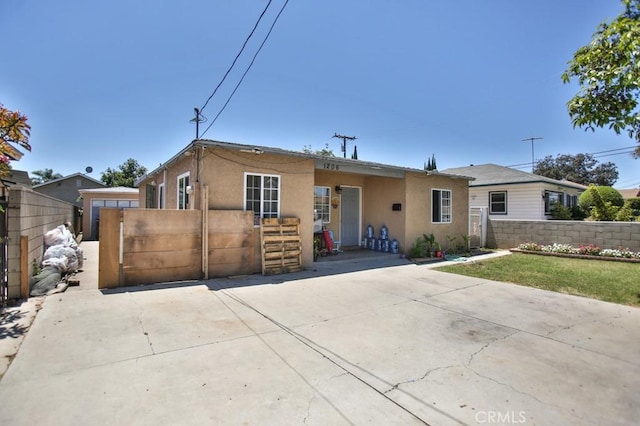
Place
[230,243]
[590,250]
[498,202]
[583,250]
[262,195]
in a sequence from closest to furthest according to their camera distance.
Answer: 1. [230,243]
2. [262,195]
3. [590,250]
4. [583,250]
5. [498,202]

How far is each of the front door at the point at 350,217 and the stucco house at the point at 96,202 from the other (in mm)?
14064

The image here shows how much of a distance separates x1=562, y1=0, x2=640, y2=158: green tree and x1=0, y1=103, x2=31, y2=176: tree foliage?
8276 millimetres

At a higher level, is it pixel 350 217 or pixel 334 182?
pixel 334 182

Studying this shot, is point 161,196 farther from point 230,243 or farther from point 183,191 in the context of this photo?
point 230,243

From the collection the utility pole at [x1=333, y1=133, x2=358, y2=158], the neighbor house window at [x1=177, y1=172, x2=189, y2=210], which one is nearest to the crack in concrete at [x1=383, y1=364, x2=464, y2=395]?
the neighbor house window at [x1=177, y1=172, x2=189, y2=210]

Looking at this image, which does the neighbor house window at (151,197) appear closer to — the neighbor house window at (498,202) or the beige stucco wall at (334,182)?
the beige stucco wall at (334,182)

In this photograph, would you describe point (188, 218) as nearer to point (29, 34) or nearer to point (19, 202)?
point (19, 202)

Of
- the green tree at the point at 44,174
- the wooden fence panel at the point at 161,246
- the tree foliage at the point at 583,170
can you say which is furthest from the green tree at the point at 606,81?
the green tree at the point at 44,174

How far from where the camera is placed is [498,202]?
62.3ft

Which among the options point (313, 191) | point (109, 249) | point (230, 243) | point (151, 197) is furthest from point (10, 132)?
point (151, 197)

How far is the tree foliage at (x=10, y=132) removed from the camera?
440 centimetres

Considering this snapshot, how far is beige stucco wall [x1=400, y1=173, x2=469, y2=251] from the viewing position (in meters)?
11.6

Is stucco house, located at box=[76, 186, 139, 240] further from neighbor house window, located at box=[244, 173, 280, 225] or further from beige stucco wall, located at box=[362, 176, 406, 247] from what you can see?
beige stucco wall, located at box=[362, 176, 406, 247]

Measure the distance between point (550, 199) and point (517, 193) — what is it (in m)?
2.24
